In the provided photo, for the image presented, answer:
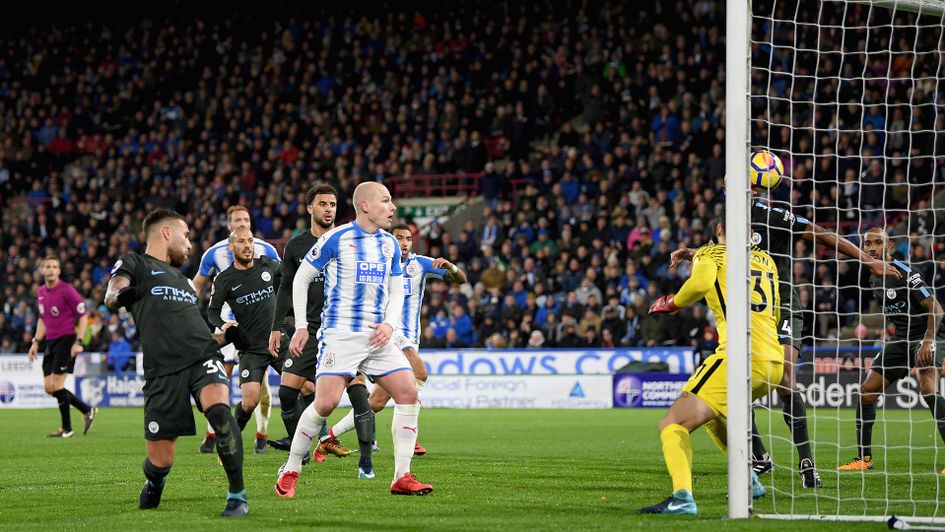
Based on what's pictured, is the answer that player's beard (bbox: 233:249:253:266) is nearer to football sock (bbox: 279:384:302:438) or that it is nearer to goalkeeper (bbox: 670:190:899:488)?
football sock (bbox: 279:384:302:438)

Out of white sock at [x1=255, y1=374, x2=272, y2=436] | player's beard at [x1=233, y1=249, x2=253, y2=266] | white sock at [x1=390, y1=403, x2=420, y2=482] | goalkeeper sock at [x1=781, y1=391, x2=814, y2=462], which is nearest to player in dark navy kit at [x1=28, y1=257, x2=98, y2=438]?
white sock at [x1=255, y1=374, x2=272, y2=436]

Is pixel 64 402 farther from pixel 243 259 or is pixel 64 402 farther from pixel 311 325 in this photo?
pixel 311 325

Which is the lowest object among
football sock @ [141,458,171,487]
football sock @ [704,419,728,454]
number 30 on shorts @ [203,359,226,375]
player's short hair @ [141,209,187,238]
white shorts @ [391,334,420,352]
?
football sock @ [141,458,171,487]

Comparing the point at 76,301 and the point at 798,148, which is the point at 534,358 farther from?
the point at 76,301

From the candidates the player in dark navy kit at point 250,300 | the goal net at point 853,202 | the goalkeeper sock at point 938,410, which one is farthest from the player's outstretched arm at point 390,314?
the goalkeeper sock at point 938,410

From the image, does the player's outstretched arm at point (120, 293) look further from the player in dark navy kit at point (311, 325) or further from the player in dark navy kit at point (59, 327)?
the player in dark navy kit at point (59, 327)

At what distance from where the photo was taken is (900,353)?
10914 mm

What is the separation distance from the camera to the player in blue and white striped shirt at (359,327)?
800 centimetres

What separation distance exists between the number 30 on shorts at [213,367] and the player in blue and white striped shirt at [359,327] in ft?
2.95

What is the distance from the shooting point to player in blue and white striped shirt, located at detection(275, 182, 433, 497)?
8.00m

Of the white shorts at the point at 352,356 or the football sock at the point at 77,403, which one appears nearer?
the white shorts at the point at 352,356

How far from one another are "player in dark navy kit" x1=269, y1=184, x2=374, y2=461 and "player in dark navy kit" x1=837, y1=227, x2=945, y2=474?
167 inches

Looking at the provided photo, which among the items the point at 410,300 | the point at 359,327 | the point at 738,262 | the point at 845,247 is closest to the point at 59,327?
the point at 410,300

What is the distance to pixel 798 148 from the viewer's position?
2458 cm
